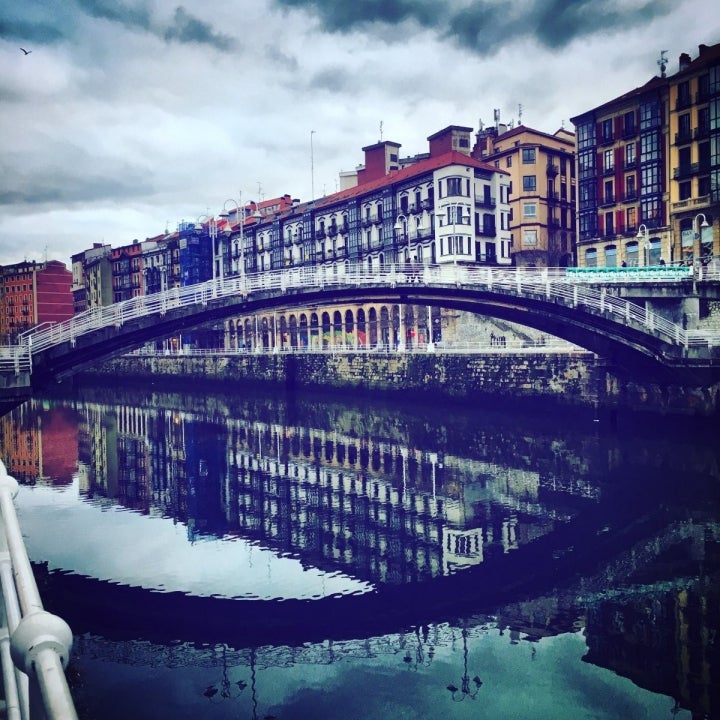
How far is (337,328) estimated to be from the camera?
80.1 m

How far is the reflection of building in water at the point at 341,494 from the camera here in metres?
19.6

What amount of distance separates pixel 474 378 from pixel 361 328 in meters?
29.5

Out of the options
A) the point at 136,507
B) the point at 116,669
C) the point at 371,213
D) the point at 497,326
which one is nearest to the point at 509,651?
the point at 116,669


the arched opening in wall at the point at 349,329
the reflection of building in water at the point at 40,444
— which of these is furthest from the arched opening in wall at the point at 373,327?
the reflection of building in water at the point at 40,444

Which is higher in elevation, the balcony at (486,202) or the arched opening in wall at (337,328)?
the balcony at (486,202)

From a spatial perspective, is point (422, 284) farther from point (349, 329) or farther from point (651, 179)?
point (349, 329)

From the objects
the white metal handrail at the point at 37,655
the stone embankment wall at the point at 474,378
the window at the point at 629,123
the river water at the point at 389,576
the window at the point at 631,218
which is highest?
the window at the point at 629,123

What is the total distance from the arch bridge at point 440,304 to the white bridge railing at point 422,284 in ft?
0.17

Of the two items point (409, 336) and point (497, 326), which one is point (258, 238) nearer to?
point (409, 336)

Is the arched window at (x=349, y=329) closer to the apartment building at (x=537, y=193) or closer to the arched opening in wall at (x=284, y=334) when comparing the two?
the arched opening in wall at (x=284, y=334)

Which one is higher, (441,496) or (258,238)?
(258,238)

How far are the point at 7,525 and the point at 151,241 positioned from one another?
128 m

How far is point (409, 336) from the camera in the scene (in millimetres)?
71500

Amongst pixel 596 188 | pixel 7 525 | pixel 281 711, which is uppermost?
pixel 596 188
